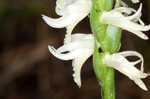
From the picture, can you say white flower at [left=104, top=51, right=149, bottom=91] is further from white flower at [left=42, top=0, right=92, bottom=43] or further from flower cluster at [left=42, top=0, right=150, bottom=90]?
white flower at [left=42, top=0, right=92, bottom=43]

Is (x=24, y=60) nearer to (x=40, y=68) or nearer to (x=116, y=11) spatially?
(x=40, y=68)

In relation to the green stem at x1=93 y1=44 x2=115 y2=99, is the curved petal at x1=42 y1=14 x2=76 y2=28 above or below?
above

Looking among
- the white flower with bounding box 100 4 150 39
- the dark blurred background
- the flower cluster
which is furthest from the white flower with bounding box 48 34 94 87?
the dark blurred background

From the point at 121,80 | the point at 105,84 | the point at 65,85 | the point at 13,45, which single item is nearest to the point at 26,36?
the point at 13,45

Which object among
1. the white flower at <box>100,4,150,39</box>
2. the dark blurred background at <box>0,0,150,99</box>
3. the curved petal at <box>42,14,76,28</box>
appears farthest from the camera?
the dark blurred background at <box>0,0,150,99</box>

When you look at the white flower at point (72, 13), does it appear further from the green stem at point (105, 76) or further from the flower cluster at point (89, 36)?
the green stem at point (105, 76)

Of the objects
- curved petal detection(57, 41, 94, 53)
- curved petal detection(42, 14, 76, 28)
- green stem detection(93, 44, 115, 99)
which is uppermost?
curved petal detection(42, 14, 76, 28)
